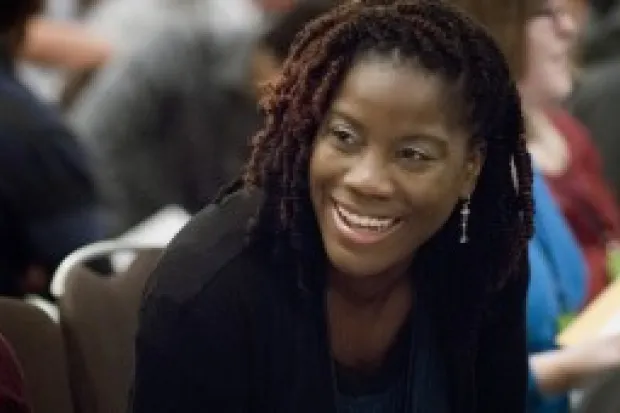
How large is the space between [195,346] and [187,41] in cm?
226

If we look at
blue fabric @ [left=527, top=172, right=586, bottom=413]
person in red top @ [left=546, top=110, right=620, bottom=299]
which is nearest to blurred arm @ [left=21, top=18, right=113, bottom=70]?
person in red top @ [left=546, top=110, right=620, bottom=299]

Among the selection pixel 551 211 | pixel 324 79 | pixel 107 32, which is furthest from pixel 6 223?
pixel 107 32

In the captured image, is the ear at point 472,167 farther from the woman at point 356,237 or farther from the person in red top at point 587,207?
the person in red top at point 587,207

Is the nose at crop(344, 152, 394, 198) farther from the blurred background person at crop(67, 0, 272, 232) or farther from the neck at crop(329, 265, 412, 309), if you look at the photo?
the blurred background person at crop(67, 0, 272, 232)

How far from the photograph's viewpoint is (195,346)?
6.25 feet

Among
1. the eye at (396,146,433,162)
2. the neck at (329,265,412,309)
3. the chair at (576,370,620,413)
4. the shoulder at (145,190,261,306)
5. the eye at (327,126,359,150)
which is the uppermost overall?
the eye at (327,126,359,150)

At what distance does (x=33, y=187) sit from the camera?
292cm

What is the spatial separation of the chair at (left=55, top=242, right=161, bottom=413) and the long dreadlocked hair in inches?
21.4

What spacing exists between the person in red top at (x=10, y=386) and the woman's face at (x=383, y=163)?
0.41 m

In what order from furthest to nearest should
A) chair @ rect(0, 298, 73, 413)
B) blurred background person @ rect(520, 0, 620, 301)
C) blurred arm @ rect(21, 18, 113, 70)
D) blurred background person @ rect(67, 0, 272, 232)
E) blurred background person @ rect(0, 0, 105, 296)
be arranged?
blurred arm @ rect(21, 18, 113, 70) → blurred background person @ rect(67, 0, 272, 232) → blurred background person @ rect(520, 0, 620, 301) → blurred background person @ rect(0, 0, 105, 296) → chair @ rect(0, 298, 73, 413)

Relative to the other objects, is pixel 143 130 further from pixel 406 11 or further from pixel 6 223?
pixel 406 11

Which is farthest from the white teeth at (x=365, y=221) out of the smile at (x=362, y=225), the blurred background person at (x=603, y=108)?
the blurred background person at (x=603, y=108)

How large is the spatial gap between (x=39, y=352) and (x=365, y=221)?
680mm

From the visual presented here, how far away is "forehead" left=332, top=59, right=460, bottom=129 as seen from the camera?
1.83 m
